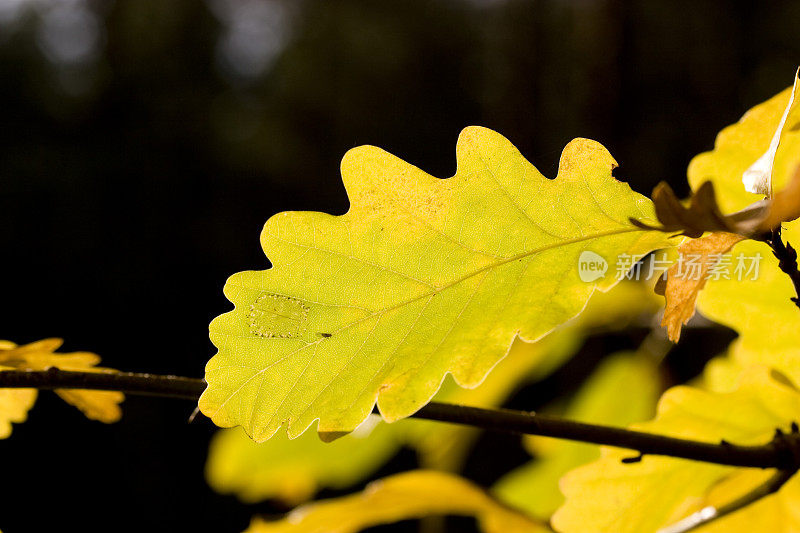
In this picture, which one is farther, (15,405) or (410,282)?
(15,405)

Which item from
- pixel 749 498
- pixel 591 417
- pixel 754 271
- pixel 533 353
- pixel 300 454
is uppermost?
pixel 754 271

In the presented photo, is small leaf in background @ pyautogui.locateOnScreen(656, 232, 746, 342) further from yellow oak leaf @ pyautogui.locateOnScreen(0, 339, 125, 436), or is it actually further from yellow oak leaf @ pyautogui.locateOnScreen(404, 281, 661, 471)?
yellow oak leaf @ pyautogui.locateOnScreen(404, 281, 661, 471)

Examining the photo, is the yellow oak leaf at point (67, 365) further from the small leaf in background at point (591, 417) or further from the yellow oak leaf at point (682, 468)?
the small leaf in background at point (591, 417)

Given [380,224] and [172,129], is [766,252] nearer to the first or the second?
[380,224]

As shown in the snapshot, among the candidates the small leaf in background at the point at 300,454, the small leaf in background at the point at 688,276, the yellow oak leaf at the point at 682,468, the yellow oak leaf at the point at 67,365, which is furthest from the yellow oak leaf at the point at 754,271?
the small leaf in background at the point at 300,454

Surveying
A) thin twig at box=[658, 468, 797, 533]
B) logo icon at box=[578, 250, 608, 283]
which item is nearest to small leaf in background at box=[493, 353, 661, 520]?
thin twig at box=[658, 468, 797, 533]

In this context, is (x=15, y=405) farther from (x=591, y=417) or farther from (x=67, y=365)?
(x=591, y=417)

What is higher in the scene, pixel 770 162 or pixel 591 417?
pixel 770 162

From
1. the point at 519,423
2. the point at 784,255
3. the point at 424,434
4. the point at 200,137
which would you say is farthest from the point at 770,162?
the point at 200,137
